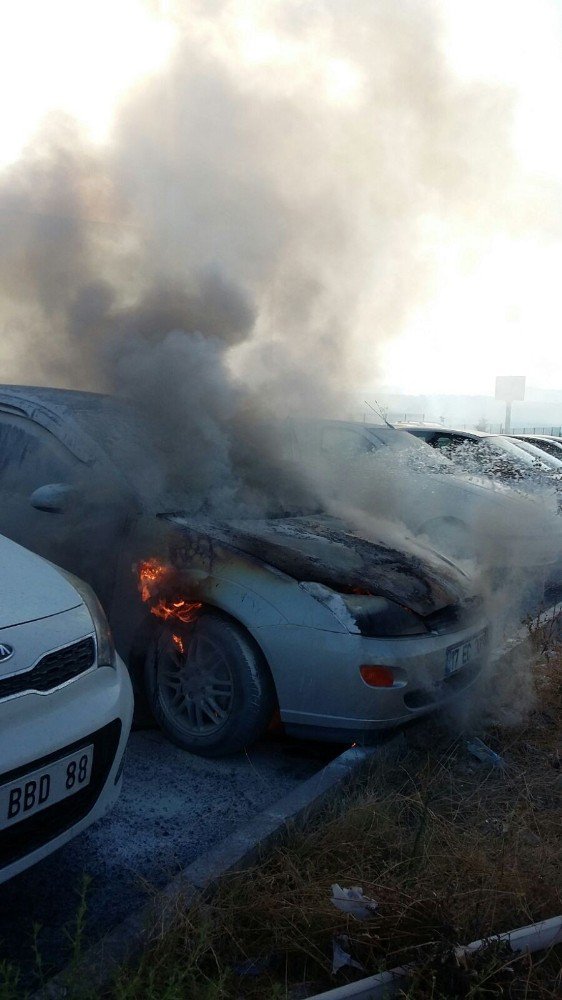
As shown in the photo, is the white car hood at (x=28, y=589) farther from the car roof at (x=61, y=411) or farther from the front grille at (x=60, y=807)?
the car roof at (x=61, y=411)

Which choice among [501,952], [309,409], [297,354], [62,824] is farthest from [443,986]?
[297,354]

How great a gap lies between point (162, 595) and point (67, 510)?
1.90ft

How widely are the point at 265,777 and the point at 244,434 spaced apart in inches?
82.5

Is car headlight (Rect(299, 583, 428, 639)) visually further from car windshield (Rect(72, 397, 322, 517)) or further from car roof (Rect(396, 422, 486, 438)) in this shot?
car roof (Rect(396, 422, 486, 438))

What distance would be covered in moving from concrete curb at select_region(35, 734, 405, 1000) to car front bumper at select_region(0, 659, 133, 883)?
0.99 feet

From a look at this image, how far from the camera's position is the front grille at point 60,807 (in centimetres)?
214

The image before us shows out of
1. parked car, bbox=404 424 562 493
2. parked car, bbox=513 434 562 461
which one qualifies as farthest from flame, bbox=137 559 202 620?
parked car, bbox=513 434 562 461

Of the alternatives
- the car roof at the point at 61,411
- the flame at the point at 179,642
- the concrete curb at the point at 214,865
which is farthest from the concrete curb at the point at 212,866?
the car roof at the point at 61,411

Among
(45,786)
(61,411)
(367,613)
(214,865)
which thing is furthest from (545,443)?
(45,786)

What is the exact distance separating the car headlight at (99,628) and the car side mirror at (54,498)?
789 mm

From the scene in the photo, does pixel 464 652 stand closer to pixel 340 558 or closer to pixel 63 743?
pixel 340 558

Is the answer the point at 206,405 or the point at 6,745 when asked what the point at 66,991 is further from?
the point at 206,405

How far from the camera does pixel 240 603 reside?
11.1 feet

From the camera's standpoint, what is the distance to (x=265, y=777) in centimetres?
344
